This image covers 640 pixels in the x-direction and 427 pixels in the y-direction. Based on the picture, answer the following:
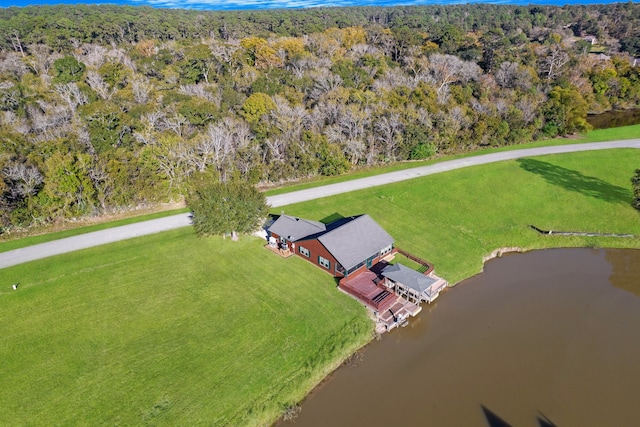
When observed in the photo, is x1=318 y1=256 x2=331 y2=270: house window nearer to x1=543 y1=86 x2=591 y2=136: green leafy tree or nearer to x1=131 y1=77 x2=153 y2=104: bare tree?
x1=131 y1=77 x2=153 y2=104: bare tree

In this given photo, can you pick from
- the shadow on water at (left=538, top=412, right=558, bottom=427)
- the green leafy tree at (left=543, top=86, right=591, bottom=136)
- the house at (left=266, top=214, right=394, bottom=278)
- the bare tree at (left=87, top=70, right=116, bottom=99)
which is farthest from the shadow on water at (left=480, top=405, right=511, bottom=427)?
the bare tree at (left=87, top=70, right=116, bottom=99)

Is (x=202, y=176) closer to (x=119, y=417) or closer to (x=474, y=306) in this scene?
(x=119, y=417)

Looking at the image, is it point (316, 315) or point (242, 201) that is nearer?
point (316, 315)

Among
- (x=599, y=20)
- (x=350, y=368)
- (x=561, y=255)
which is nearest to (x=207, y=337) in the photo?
(x=350, y=368)

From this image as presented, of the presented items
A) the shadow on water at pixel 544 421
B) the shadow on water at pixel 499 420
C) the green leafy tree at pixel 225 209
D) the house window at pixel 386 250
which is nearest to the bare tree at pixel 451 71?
the house window at pixel 386 250

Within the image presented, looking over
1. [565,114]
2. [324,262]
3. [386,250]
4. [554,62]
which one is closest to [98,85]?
[324,262]

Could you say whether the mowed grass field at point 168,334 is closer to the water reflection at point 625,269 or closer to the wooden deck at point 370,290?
the wooden deck at point 370,290
